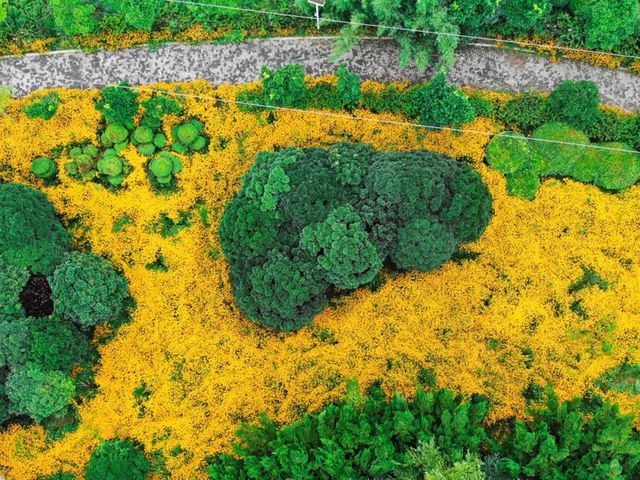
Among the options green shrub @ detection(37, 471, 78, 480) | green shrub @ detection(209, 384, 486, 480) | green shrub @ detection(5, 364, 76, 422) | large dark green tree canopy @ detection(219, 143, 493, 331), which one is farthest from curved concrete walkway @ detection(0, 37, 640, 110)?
green shrub @ detection(37, 471, 78, 480)

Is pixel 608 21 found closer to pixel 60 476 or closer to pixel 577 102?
pixel 577 102

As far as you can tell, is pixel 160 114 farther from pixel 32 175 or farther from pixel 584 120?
pixel 584 120

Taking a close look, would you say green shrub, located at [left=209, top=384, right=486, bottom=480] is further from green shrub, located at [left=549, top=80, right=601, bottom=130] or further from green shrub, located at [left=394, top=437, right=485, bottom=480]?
green shrub, located at [left=549, top=80, right=601, bottom=130]

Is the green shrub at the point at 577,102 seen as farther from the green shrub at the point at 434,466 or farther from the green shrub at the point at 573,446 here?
the green shrub at the point at 434,466

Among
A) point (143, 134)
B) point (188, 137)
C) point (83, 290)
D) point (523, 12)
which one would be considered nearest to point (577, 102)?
point (523, 12)

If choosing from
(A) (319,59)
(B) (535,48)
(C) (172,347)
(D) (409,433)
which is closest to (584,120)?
(B) (535,48)
